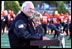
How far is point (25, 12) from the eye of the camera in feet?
8.50

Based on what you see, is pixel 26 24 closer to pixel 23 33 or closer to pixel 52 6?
pixel 23 33

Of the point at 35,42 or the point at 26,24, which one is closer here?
the point at 35,42

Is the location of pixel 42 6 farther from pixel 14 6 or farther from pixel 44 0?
pixel 14 6

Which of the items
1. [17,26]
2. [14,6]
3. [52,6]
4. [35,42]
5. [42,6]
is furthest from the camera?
[52,6]

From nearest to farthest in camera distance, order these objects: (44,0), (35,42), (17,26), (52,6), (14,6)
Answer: (35,42), (17,26), (14,6), (44,0), (52,6)

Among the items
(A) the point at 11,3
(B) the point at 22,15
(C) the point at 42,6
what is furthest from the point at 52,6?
(B) the point at 22,15

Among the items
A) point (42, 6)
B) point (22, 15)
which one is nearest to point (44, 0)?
point (42, 6)

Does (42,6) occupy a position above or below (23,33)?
below

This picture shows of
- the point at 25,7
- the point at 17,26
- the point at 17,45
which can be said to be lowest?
the point at 17,45

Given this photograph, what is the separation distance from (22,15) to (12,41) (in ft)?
0.99

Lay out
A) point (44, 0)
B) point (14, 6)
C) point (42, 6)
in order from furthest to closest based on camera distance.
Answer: point (42, 6) → point (44, 0) → point (14, 6)

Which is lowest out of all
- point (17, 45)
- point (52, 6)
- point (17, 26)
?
point (52, 6)

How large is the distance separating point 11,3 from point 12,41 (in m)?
31.9

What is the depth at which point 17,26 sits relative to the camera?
8.12 feet
